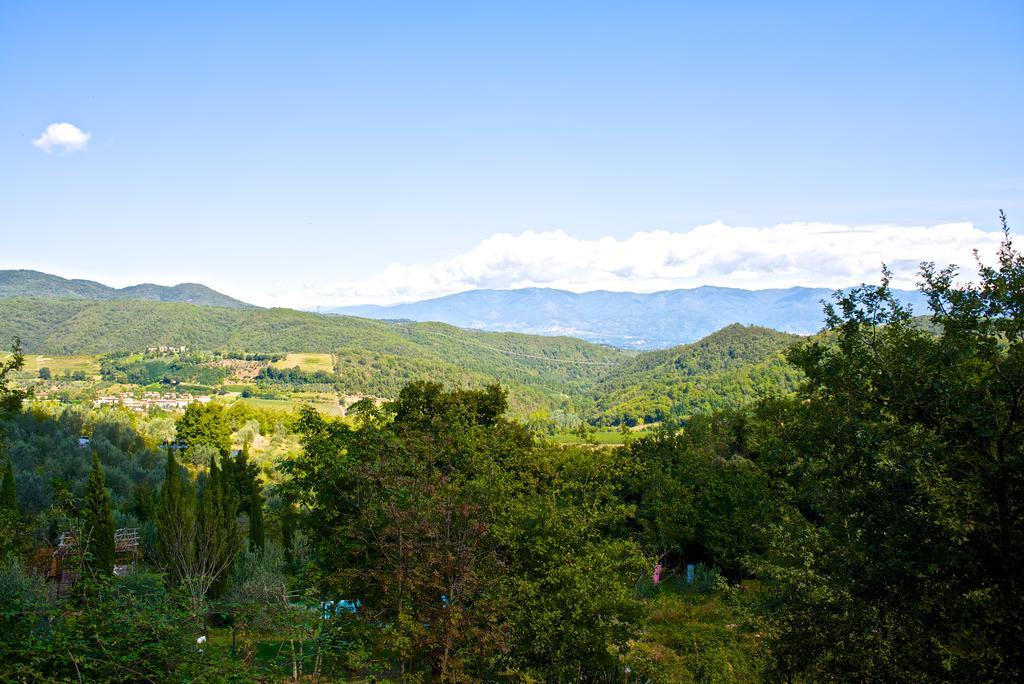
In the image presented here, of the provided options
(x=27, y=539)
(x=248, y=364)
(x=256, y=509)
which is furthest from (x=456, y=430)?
(x=248, y=364)

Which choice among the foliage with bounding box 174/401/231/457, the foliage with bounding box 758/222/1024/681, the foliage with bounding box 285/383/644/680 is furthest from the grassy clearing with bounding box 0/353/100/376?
the foliage with bounding box 758/222/1024/681

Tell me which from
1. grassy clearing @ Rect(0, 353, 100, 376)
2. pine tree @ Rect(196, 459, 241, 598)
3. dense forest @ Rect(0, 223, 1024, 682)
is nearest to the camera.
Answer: dense forest @ Rect(0, 223, 1024, 682)

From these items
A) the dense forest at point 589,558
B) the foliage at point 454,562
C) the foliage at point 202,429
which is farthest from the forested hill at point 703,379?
the foliage at point 454,562

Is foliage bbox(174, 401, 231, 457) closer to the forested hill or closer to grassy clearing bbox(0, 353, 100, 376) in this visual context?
the forested hill

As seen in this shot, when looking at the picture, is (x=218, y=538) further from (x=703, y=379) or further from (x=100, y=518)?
(x=703, y=379)

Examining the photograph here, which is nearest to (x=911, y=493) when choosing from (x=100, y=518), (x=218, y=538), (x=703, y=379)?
(x=218, y=538)

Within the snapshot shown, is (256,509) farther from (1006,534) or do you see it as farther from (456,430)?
(1006,534)

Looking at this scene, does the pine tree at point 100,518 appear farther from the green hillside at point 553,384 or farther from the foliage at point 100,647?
the green hillside at point 553,384
